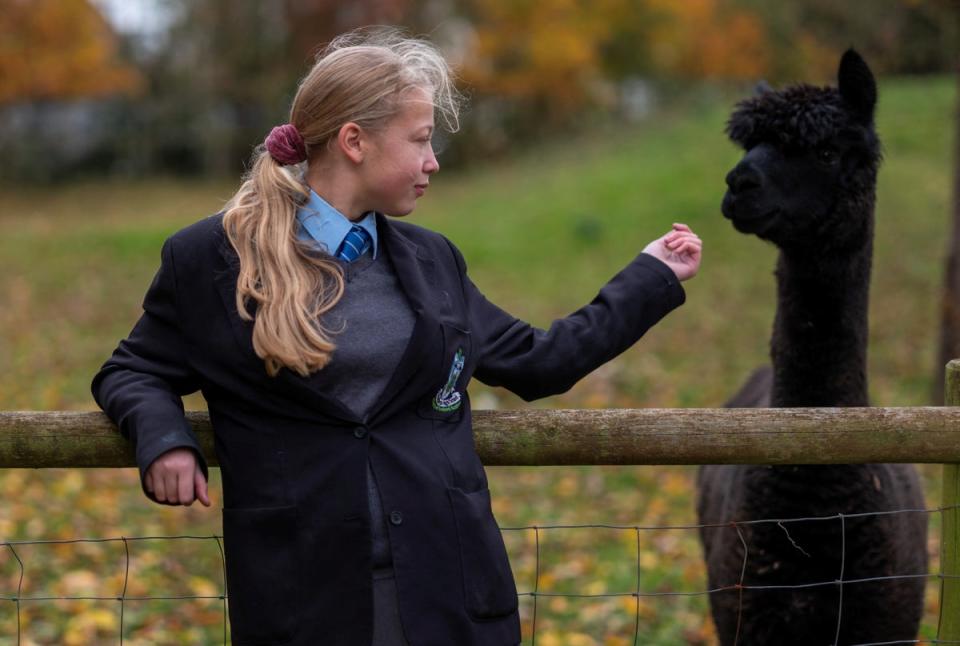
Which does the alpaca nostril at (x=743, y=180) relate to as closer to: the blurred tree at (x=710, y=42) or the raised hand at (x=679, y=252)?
the raised hand at (x=679, y=252)

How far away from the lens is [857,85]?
371 centimetres

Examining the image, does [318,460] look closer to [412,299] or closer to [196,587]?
[412,299]

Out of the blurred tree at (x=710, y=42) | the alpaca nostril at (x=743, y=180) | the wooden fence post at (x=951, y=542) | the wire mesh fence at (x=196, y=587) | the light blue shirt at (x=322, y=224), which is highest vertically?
the blurred tree at (x=710, y=42)

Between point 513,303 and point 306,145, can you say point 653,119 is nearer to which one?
point 513,303

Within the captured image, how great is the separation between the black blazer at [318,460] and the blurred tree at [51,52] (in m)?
28.6

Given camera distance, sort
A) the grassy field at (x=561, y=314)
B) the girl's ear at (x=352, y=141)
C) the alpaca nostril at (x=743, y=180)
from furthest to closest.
Answer: the grassy field at (x=561, y=314), the alpaca nostril at (x=743, y=180), the girl's ear at (x=352, y=141)

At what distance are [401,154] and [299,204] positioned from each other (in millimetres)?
261

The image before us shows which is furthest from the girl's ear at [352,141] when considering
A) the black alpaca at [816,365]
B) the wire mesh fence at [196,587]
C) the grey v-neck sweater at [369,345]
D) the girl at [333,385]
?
the wire mesh fence at [196,587]

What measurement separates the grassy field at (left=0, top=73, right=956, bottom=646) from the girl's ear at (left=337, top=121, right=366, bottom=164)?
1.28 metres

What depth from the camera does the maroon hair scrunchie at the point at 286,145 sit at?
99.9 inches

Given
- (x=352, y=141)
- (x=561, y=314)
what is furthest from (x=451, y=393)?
(x=561, y=314)

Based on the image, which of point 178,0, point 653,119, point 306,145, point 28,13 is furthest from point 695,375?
point 178,0

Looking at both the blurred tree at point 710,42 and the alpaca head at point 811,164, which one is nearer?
the alpaca head at point 811,164

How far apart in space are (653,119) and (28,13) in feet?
53.2
